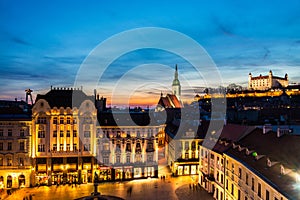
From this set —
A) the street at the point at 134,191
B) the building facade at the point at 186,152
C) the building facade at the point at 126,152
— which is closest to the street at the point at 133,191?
the street at the point at 134,191

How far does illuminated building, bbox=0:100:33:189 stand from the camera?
45375mm

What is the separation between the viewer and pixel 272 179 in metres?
23.9

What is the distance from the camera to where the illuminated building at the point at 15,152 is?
149 feet

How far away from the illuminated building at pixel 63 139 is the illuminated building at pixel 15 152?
47.4 inches

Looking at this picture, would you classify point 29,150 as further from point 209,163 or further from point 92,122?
point 209,163

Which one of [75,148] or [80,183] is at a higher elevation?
[75,148]

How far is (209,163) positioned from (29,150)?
28.8 meters

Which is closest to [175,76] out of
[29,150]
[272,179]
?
[29,150]

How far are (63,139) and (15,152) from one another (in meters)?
7.56

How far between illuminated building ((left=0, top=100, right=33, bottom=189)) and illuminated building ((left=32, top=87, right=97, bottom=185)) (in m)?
1.20

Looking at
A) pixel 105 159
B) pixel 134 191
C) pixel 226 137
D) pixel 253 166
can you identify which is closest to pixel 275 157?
pixel 253 166

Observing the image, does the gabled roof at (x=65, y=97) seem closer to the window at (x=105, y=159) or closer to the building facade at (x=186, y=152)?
the window at (x=105, y=159)

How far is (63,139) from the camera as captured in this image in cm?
4828

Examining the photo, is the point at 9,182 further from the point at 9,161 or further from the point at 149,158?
the point at 149,158
